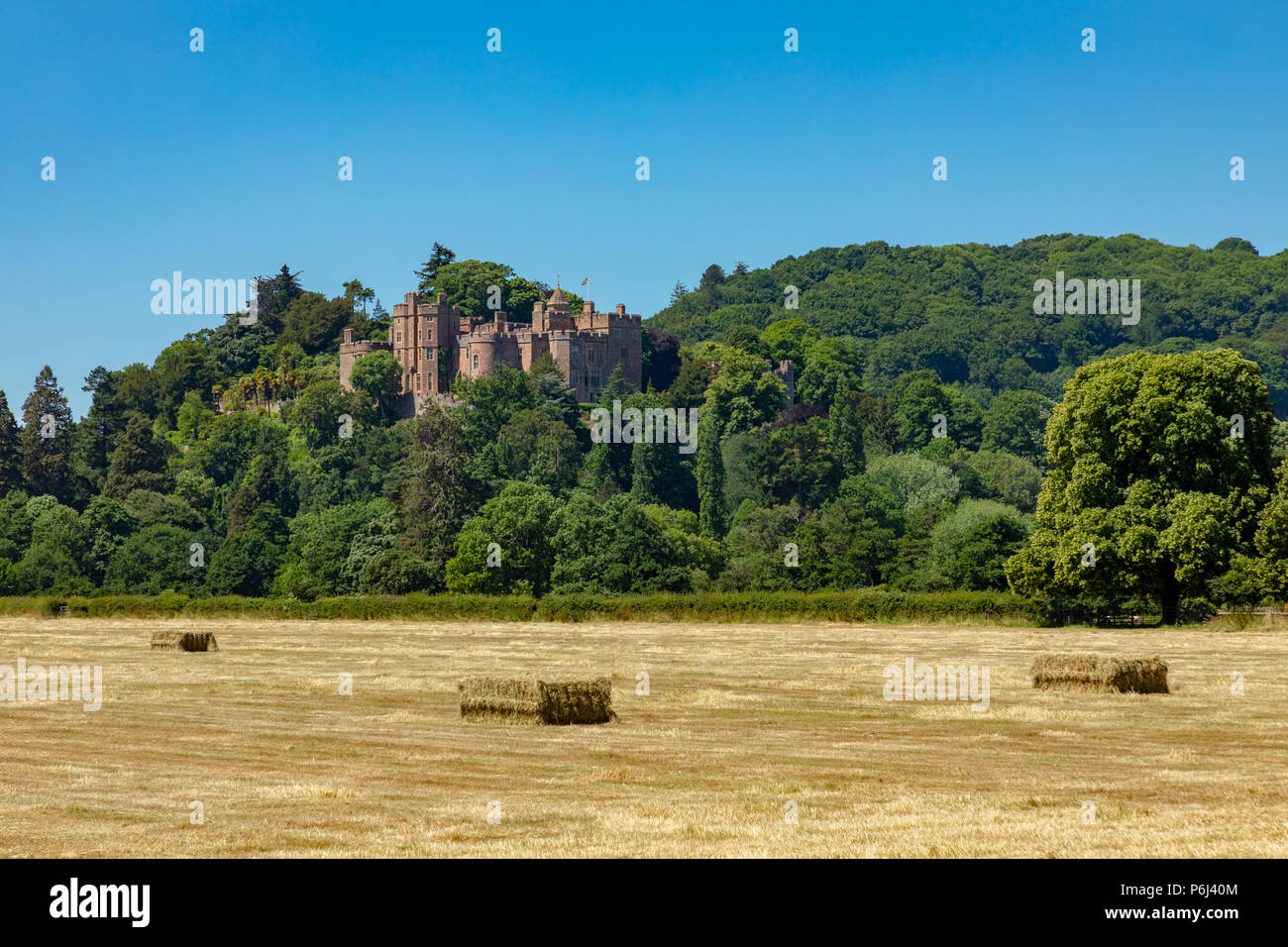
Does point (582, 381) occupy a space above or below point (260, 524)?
above

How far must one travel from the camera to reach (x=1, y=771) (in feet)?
75.2

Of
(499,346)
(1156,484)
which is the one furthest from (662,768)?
(499,346)

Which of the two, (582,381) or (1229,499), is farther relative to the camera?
(582,381)

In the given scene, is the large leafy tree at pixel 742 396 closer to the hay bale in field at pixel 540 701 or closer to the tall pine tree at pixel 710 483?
the tall pine tree at pixel 710 483

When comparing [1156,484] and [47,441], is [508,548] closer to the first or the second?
[1156,484]

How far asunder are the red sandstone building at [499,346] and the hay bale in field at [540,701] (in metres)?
→ 156

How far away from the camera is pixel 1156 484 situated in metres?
71.5

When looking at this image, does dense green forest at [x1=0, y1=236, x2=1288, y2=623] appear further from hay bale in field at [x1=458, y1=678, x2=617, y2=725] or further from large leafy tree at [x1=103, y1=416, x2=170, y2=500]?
hay bale in field at [x1=458, y1=678, x2=617, y2=725]

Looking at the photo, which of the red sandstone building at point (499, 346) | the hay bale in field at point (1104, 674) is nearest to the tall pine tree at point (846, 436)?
the red sandstone building at point (499, 346)

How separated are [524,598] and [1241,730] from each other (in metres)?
62.8

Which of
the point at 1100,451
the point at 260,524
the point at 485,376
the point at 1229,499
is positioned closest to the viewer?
the point at 1229,499
